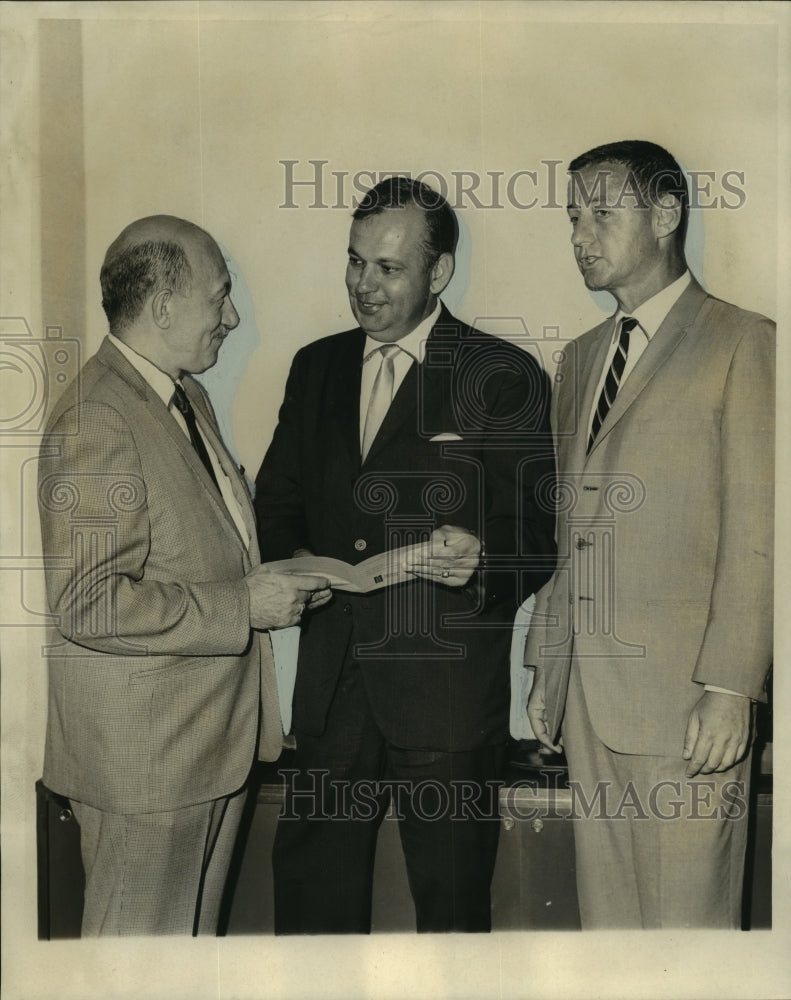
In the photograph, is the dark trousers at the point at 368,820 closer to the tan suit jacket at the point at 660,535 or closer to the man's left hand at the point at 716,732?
the tan suit jacket at the point at 660,535

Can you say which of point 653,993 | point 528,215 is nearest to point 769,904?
point 653,993

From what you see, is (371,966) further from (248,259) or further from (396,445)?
(248,259)

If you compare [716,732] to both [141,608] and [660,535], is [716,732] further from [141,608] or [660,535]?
[141,608]

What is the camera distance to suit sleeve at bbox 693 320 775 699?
3.57 metres

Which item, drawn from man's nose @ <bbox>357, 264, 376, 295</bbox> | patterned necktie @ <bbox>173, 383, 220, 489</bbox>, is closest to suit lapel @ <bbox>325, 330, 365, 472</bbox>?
man's nose @ <bbox>357, 264, 376, 295</bbox>

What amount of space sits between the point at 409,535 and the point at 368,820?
90cm

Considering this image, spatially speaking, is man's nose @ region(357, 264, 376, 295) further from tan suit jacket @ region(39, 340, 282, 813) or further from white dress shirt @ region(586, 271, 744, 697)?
white dress shirt @ region(586, 271, 744, 697)

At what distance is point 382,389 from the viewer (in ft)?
11.9

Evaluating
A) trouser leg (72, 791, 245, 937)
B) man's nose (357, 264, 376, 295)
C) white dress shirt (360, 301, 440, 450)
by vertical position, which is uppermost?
man's nose (357, 264, 376, 295)

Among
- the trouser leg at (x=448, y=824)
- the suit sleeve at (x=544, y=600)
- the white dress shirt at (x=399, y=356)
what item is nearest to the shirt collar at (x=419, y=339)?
the white dress shirt at (x=399, y=356)

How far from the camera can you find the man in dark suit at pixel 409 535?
3588mm

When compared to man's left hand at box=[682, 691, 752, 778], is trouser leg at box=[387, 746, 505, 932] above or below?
below

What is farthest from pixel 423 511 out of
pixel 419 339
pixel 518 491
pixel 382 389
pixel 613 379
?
pixel 613 379

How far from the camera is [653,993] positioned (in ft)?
12.3
